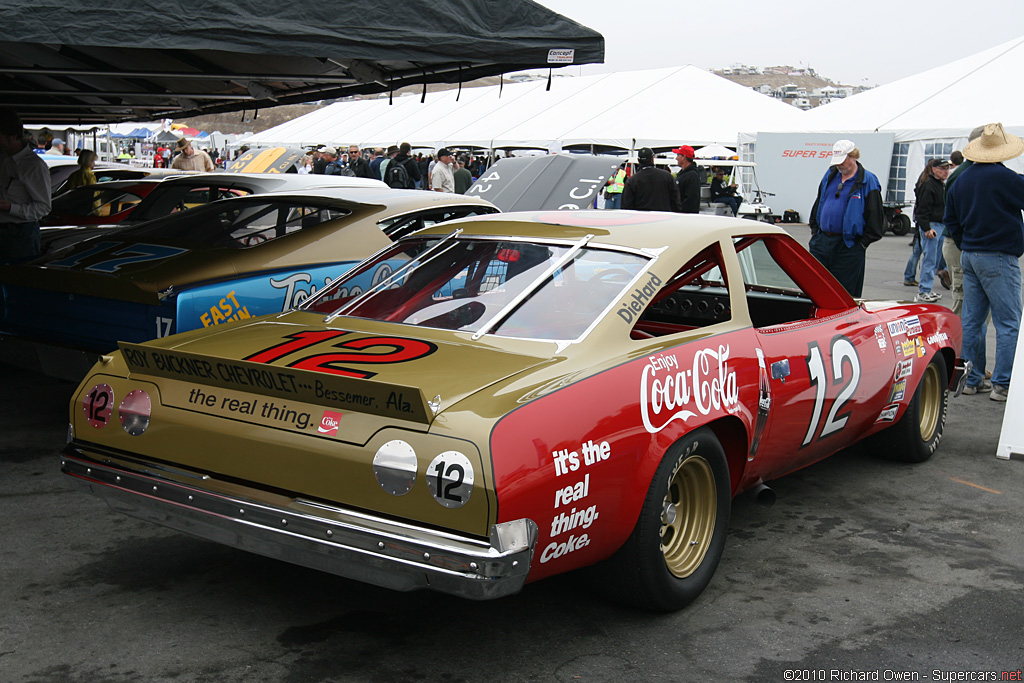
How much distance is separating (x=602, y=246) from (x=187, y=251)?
Answer: 2.87m

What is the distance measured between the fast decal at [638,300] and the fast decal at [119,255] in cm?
313

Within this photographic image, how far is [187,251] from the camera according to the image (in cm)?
552

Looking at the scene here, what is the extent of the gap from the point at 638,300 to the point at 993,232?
14.3 ft

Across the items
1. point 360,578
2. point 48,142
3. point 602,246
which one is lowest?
point 360,578

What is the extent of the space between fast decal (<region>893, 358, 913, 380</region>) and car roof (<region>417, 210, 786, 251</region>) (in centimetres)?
114

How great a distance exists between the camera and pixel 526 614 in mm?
3385

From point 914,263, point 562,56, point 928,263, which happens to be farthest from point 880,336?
point 914,263

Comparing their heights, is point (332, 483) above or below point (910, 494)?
above

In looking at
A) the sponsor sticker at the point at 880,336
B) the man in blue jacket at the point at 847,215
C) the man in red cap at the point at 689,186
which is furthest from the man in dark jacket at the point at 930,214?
the sponsor sticker at the point at 880,336

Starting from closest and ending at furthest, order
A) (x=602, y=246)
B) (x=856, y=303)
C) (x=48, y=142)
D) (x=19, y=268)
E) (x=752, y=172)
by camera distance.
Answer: (x=602, y=246), (x=856, y=303), (x=19, y=268), (x=48, y=142), (x=752, y=172)

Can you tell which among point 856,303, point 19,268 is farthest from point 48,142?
Answer: point 856,303

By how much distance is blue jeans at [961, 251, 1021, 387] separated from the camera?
670cm

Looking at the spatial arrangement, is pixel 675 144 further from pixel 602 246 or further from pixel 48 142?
pixel 602 246

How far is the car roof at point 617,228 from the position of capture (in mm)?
3785
